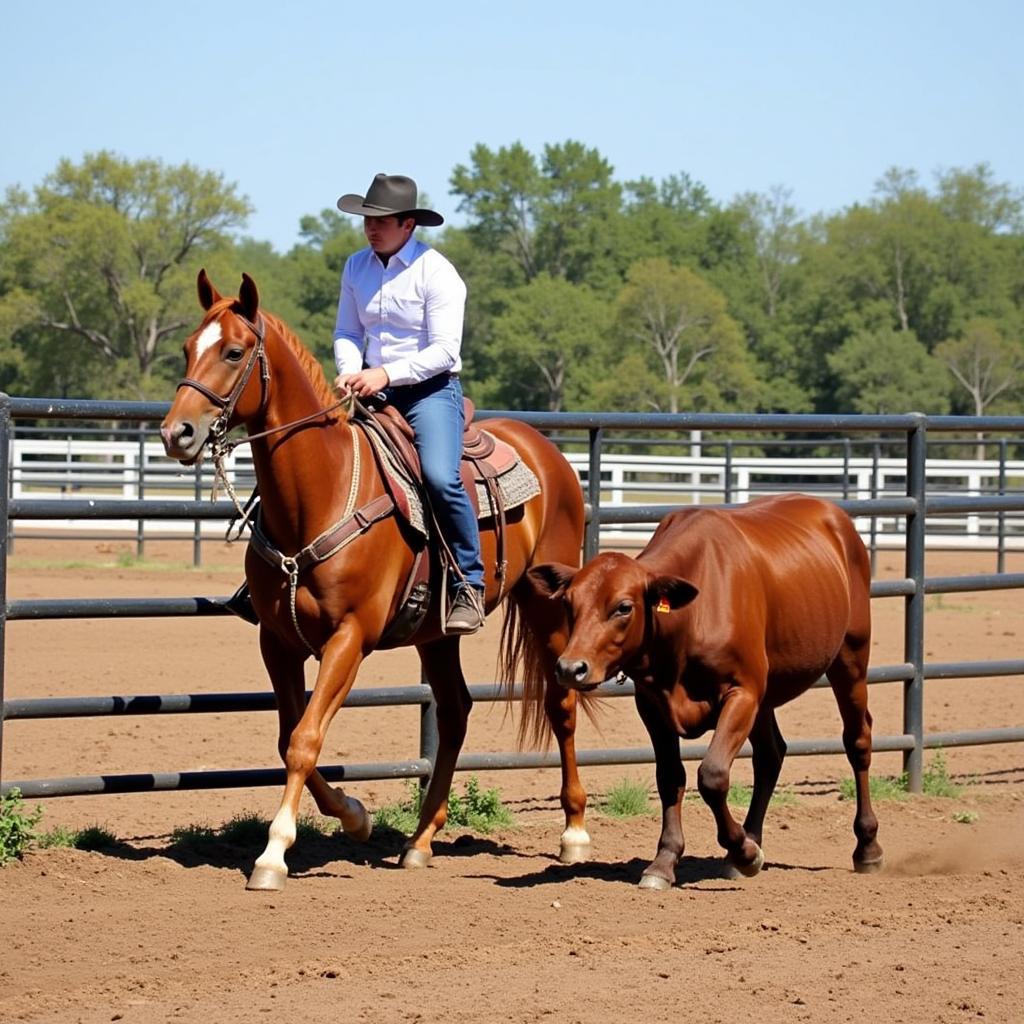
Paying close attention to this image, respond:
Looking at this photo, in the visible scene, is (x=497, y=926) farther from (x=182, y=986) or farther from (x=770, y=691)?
(x=770, y=691)

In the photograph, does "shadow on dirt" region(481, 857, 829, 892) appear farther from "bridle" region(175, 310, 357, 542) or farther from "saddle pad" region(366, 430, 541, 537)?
"bridle" region(175, 310, 357, 542)

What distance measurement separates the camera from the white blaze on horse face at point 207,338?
18.3 feet

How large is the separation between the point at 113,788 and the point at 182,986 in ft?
6.36

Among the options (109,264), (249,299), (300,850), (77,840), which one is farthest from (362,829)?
(109,264)

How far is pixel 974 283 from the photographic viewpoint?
68.3 metres

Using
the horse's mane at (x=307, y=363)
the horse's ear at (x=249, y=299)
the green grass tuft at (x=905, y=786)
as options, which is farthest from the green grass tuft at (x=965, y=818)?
the horse's ear at (x=249, y=299)

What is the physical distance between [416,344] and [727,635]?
1.70 m

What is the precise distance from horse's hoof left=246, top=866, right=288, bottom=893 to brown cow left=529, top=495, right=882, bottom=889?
1270mm

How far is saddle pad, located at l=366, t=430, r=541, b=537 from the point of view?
6.15 meters

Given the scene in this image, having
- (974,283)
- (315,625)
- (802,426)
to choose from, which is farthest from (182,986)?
(974,283)

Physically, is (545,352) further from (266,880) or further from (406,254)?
(266,880)

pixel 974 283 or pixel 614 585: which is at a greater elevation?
pixel 974 283

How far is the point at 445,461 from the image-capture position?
20.3ft

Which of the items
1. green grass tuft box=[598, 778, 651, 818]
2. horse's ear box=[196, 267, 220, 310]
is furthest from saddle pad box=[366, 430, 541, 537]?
green grass tuft box=[598, 778, 651, 818]
